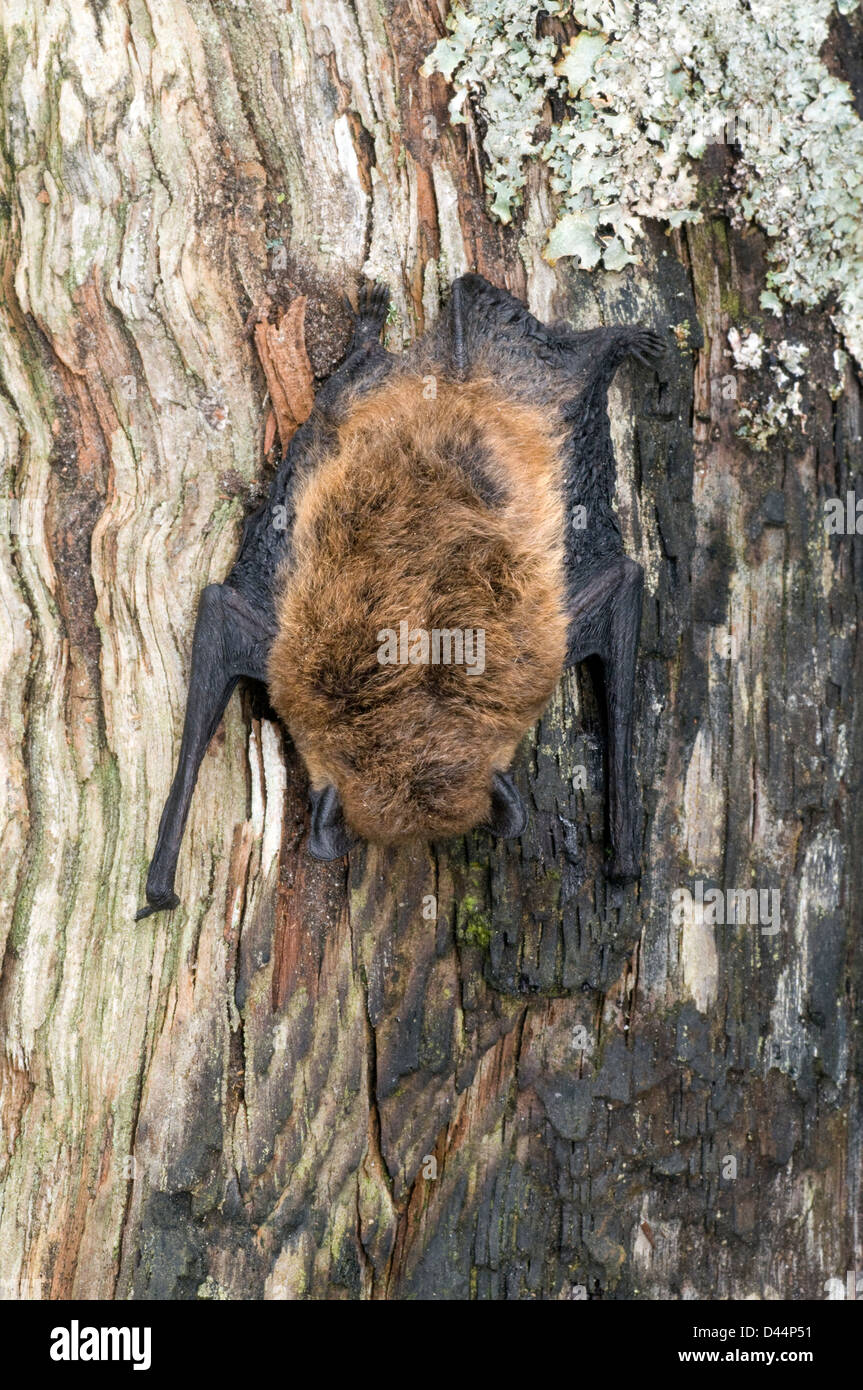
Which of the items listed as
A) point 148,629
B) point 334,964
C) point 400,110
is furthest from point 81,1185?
point 400,110

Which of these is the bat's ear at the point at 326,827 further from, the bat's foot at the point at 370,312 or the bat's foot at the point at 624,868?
the bat's foot at the point at 370,312

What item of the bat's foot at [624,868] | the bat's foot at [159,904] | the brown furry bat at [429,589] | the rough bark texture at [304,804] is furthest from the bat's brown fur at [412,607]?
the bat's foot at [159,904]

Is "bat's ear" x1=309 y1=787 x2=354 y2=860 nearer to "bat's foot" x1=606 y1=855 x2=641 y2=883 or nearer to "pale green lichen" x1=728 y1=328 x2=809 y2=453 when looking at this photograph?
"bat's foot" x1=606 y1=855 x2=641 y2=883

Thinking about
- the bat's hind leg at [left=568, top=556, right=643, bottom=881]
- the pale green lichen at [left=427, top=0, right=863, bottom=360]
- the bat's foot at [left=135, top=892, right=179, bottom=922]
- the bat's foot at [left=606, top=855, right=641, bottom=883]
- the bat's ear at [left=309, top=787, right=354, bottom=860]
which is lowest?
the bat's foot at [left=135, top=892, right=179, bottom=922]

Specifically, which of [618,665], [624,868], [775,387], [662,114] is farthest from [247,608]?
[662,114]

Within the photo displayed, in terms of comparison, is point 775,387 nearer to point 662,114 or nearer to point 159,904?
point 662,114

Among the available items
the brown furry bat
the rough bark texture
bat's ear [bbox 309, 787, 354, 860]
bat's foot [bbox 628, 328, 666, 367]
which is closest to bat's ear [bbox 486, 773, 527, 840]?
the brown furry bat
